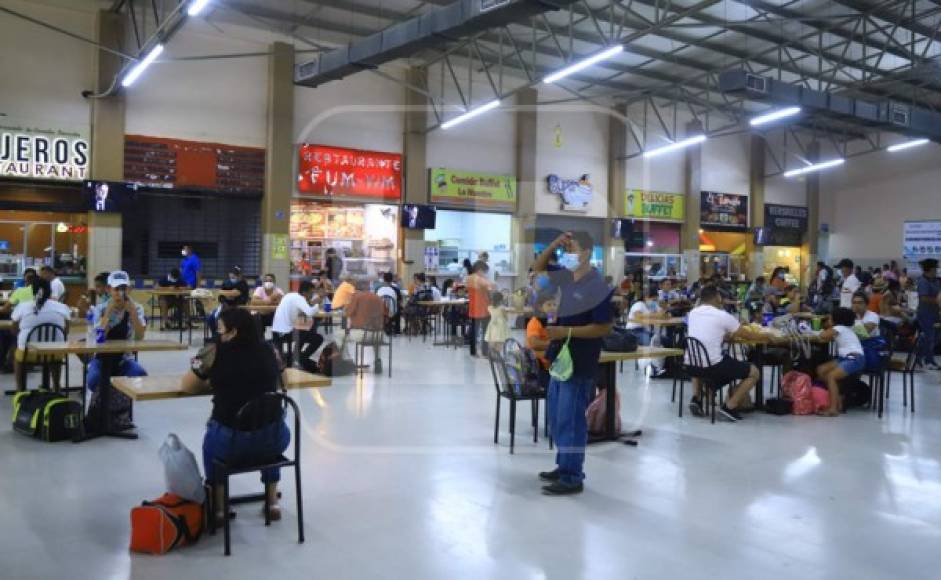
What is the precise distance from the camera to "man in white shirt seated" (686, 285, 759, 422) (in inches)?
247

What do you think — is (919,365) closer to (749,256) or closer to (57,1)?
(749,256)

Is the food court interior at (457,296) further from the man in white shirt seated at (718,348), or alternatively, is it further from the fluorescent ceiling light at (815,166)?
the fluorescent ceiling light at (815,166)

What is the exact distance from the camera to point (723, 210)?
69.5 feet

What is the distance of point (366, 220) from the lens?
1588cm

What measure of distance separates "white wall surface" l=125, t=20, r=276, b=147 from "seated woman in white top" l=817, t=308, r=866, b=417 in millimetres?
11051

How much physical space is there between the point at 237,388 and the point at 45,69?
11.7m

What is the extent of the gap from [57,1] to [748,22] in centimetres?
1166

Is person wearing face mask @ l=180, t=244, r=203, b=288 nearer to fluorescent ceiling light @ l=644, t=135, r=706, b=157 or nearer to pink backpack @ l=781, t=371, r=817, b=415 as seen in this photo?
pink backpack @ l=781, t=371, r=817, b=415

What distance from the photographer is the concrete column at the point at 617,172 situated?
1884cm

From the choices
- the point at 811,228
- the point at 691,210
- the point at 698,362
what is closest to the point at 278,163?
the point at 698,362

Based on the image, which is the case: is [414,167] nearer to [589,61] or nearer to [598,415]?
[589,61]

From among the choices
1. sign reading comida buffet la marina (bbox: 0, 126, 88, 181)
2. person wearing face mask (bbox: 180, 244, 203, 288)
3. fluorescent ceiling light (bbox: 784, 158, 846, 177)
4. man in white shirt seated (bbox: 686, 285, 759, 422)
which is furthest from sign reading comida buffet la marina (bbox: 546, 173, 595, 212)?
man in white shirt seated (bbox: 686, 285, 759, 422)

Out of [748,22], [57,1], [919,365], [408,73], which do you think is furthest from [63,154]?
[919,365]

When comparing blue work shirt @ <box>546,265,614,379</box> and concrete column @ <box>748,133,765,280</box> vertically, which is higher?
concrete column @ <box>748,133,765,280</box>
